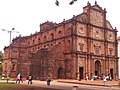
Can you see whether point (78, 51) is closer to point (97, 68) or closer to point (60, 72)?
point (60, 72)

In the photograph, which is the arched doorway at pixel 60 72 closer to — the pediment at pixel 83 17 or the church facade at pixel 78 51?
the church facade at pixel 78 51

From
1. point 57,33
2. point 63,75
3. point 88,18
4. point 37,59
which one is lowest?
point 63,75

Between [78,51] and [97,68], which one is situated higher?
[78,51]

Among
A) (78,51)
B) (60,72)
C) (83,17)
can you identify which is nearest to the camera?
(78,51)

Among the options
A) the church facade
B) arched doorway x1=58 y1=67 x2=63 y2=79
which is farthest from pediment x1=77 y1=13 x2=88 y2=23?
arched doorway x1=58 y1=67 x2=63 y2=79

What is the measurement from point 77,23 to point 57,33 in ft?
22.2

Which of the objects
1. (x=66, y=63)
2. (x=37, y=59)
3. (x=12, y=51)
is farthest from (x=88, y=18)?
(x=12, y=51)

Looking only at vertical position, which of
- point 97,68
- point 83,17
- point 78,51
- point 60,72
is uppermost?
point 83,17

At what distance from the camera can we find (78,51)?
48.0 m

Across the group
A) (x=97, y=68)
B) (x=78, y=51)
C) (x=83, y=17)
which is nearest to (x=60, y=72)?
(x=78, y=51)

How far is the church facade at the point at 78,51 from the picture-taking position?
47031 mm

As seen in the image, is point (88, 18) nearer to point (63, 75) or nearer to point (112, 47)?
point (112, 47)

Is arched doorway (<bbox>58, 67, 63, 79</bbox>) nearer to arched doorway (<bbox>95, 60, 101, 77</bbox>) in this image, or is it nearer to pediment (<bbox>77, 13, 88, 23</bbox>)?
arched doorway (<bbox>95, 60, 101, 77</bbox>)

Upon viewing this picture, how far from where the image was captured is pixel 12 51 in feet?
226
